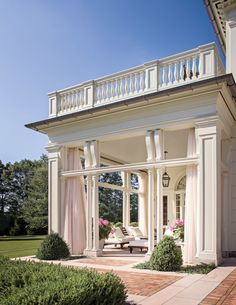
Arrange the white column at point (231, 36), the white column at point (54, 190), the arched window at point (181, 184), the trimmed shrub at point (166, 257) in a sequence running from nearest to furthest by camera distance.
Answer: the trimmed shrub at point (166, 257) < the white column at point (231, 36) < the white column at point (54, 190) < the arched window at point (181, 184)

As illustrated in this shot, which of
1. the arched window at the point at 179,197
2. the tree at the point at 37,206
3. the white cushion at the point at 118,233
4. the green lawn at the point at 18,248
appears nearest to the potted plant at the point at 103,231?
the white cushion at the point at 118,233

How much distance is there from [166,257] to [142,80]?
17.4ft

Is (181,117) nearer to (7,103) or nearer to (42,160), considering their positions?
(7,103)

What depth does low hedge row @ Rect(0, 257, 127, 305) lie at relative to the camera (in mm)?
3439

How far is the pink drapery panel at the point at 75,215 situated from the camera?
11478mm

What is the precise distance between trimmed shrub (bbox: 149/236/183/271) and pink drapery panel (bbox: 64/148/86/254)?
3.92 metres

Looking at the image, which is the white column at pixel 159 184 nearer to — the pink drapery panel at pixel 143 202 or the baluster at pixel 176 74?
the baluster at pixel 176 74

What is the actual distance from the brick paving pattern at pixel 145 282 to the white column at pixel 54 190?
14.7 ft

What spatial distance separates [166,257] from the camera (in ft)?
26.4

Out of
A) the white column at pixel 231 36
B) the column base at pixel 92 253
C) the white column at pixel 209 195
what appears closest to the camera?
the white column at pixel 209 195

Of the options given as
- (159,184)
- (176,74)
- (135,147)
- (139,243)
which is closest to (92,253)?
(139,243)

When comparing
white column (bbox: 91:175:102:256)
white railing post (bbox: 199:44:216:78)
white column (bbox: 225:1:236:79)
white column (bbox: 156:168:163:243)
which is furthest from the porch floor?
white column (bbox: 225:1:236:79)

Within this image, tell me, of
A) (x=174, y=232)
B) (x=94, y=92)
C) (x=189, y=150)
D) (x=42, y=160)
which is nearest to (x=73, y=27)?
(x=94, y=92)

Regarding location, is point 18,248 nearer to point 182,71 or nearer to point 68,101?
point 68,101
